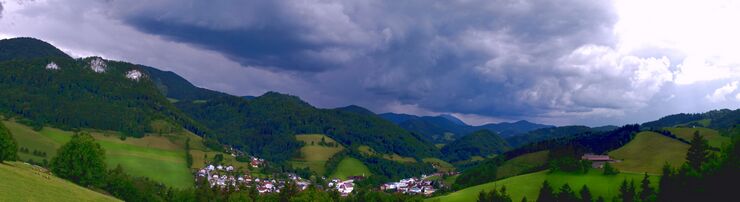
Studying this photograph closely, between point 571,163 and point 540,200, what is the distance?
38.6m

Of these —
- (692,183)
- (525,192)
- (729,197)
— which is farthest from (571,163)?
(729,197)

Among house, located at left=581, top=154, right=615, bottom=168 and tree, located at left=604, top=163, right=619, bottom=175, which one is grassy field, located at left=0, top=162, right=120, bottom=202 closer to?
tree, located at left=604, top=163, right=619, bottom=175

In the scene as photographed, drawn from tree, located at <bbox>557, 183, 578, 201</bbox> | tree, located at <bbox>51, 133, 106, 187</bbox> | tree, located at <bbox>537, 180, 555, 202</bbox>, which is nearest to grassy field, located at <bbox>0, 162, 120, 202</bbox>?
tree, located at <bbox>51, 133, 106, 187</bbox>

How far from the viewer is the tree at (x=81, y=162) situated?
90.9 meters

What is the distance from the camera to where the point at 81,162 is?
306ft

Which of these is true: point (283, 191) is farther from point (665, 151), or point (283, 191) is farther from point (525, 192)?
point (665, 151)

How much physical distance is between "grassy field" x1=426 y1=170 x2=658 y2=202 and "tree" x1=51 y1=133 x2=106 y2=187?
8033 centimetres

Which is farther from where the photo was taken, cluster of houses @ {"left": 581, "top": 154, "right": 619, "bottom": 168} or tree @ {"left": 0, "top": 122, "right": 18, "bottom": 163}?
cluster of houses @ {"left": 581, "top": 154, "right": 619, "bottom": 168}

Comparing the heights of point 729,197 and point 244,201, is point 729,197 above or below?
above

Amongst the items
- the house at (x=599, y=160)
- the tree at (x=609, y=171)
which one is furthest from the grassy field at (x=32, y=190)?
the house at (x=599, y=160)

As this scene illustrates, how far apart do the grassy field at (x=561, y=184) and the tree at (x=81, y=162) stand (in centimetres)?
8033

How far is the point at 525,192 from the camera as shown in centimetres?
14262

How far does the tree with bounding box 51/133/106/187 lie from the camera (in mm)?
90875

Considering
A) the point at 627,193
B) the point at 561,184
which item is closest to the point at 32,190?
the point at 627,193
